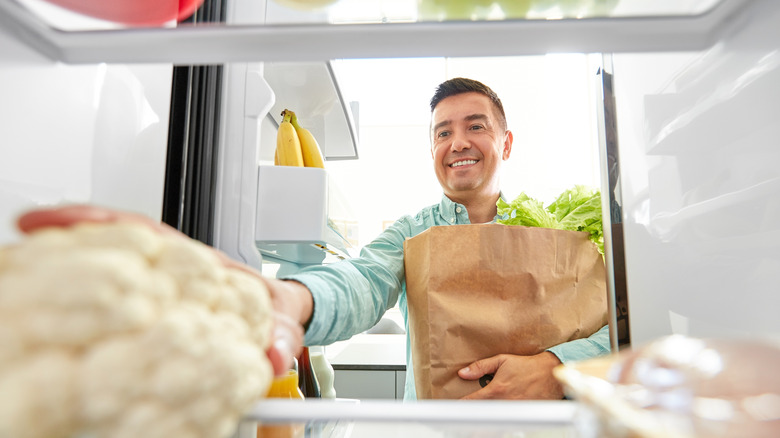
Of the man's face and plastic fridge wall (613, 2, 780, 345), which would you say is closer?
plastic fridge wall (613, 2, 780, 345)

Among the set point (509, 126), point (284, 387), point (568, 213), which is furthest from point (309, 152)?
point (509, 126)

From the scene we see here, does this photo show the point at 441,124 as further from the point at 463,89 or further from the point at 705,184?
A: the point at 705,184

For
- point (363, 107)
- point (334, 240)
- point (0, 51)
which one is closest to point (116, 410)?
point (0, 51)

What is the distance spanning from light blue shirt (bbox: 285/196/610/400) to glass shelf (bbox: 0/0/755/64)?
38 cm

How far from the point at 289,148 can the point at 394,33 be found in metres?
0.63

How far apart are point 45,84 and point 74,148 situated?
0.22 ft

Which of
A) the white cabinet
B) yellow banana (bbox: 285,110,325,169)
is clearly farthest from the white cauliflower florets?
the white cabinet

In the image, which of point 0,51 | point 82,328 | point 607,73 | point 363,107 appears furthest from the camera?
point 363,107

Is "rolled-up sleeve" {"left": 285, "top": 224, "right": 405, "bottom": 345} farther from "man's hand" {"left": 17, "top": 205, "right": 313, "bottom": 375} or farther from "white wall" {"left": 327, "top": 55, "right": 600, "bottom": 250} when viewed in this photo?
"white wall" {"left": 327, "top": 55, "right": 600, "bottom": 250}

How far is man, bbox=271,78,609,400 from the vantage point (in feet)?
2.43

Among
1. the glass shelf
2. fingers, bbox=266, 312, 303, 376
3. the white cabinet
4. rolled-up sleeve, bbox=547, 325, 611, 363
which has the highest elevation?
the glass shelf

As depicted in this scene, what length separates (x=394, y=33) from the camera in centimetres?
36

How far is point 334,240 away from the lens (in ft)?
3.58

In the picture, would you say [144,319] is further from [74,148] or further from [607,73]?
[607,73]
